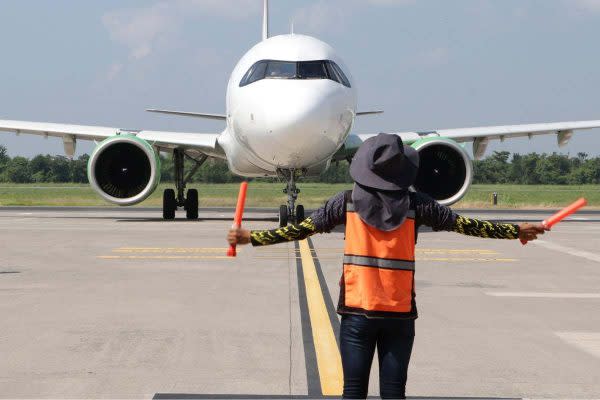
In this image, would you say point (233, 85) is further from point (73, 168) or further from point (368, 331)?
point (73, 168)

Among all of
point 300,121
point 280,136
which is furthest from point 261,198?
point 300,121

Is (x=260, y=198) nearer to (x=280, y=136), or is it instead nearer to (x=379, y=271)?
(x=280, y=136)

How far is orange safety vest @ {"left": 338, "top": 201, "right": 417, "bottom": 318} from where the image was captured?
12.3ft

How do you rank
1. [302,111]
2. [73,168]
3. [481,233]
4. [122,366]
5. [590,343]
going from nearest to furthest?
[481,233], [122,366], [590,343], [302,111], [73,168]

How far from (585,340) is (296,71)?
1029 cm

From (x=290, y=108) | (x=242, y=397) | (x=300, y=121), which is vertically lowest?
(x=242, y=397)

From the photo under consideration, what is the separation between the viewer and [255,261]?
1192cm

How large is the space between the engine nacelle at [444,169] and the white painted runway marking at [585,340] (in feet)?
42.6

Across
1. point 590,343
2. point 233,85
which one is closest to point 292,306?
point 590,343

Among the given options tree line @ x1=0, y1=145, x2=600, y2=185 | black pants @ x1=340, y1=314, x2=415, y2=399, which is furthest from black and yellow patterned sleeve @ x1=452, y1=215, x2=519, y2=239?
tree line @ x1=0, y1=145, x2=600, y2=185

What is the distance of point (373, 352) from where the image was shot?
3809 millimetres

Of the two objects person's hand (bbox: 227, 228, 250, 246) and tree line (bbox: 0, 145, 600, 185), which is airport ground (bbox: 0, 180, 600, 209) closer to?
tree line (bbox: 0, 145, 600, 185)

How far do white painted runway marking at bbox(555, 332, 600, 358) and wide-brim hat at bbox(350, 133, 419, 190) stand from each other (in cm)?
276

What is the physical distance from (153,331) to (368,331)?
3.21 metres
